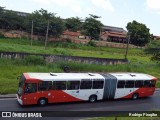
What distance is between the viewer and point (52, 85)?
937 inches

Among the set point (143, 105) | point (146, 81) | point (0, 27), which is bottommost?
point (143, 105)

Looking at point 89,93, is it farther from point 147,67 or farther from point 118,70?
point 147,67

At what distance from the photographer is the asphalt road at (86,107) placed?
21.7 metres

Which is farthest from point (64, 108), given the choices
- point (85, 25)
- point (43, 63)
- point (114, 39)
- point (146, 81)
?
point (114, 39)

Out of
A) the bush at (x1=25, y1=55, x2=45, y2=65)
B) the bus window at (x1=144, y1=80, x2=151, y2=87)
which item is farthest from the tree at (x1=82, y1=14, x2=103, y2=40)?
the bus window at (x1=144, y1=80, x2=151, y2=87)

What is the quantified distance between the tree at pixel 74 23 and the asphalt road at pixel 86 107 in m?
66.0

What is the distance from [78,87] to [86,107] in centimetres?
200

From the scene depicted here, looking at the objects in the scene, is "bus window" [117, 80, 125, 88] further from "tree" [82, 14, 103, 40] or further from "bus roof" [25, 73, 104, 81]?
"tree" [82, 14, 103, 40]

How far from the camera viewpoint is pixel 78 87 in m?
25.1

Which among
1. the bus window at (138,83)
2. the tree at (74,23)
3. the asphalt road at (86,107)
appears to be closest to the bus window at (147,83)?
the bus window at (138,83)

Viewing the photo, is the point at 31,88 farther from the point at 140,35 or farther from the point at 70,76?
the point at 140,35

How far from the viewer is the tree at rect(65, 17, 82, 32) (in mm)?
92113

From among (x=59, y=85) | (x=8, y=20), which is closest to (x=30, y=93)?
(x=59, y=85)

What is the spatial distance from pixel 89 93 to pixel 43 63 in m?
12.8
